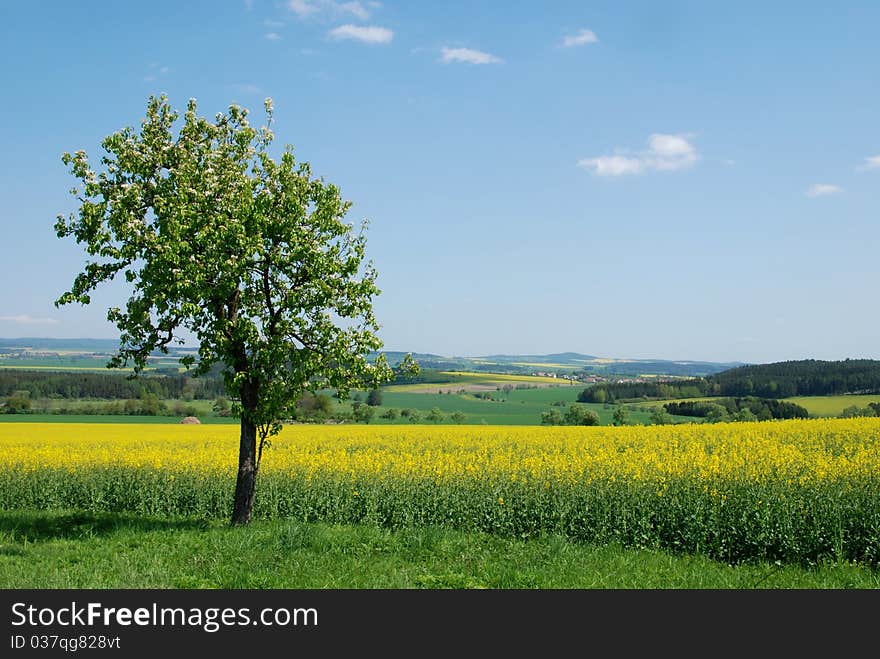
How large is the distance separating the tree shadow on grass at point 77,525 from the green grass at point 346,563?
61mm

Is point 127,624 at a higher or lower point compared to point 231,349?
lower

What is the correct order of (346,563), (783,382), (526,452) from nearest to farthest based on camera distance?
1. (346,563)
2. (526,452)
3. (783,382)

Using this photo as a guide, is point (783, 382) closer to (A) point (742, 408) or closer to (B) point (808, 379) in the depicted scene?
(B) point (808, 379)

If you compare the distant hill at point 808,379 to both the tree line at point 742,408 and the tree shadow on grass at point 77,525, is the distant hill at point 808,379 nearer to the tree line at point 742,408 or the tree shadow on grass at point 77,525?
the tree line at point 742,408

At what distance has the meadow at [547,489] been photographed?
12211 millimetres

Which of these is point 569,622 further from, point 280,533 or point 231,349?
point 231,349

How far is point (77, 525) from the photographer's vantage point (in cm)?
1455

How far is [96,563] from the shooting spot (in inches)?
429

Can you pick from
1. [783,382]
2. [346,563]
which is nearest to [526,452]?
[346,563]

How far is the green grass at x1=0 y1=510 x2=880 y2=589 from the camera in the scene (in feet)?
30.8

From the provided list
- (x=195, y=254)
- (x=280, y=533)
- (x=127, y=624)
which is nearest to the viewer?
(x=127, y=624)

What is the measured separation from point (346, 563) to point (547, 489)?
18.0 ft

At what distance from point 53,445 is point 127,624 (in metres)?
21.6

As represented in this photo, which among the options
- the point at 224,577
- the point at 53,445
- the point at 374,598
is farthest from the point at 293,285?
the point at 53,445
